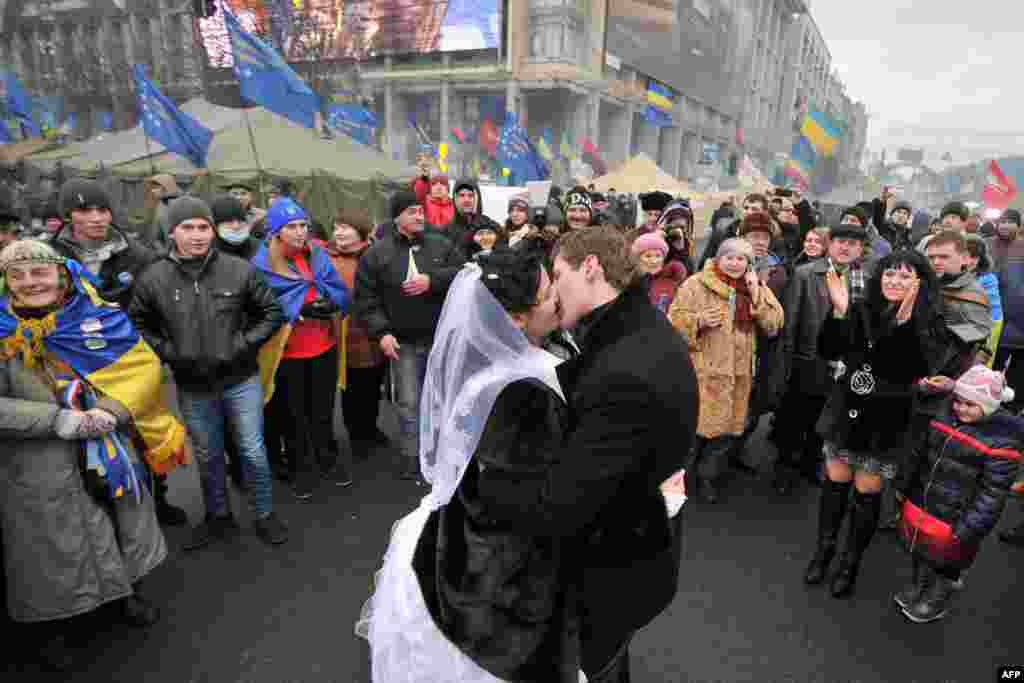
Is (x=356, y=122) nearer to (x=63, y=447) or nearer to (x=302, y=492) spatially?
(x=302, y=492)

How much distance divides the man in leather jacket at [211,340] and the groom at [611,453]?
7.49 ft

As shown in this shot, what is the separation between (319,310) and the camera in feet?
13.2

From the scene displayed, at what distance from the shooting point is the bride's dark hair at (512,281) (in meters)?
1.80

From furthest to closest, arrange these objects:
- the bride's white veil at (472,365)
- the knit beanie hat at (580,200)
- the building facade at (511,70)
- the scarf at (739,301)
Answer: the building facade at (511,70)
the knit beanie hat at (580,200)
the scarf at (739,301)
the bride's white veil at (472,365)

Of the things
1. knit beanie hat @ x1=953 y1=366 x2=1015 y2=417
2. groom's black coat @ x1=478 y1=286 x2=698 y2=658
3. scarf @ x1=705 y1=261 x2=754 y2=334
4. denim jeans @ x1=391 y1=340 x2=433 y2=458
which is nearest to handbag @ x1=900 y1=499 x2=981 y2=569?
knit beanie hat @ x1=953 y1=366 x2=1015 y2=417

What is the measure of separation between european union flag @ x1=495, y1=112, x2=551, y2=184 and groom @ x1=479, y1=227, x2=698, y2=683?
43.6ft

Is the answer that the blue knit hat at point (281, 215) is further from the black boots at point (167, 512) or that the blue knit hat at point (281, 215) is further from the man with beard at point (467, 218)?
the man with beard at point (467, 218)

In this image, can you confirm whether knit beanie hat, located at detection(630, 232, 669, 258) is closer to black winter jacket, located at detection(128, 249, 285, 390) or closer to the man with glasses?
the man with glasses

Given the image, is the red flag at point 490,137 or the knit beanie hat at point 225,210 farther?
the red flag at point 490,137

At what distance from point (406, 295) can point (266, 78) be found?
8490 millimetres

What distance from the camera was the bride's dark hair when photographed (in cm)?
180

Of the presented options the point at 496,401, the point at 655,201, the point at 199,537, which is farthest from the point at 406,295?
the point at 655,201

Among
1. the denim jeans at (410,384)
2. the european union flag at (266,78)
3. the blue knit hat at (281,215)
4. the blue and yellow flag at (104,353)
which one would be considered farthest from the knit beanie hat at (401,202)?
the european union flag at (266,78)

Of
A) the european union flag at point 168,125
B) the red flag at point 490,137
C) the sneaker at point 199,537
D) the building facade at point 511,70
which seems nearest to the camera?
the sneaker at point 199,537
